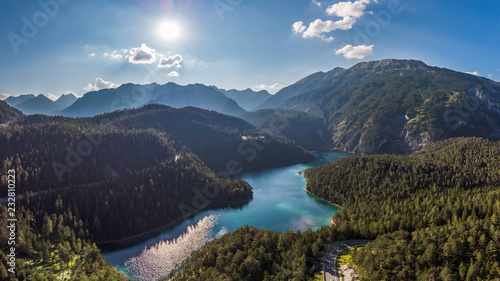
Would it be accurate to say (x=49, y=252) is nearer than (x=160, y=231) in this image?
Yes

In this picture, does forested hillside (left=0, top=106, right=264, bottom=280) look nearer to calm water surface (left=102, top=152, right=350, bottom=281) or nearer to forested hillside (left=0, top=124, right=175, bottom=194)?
forested hillside (left=0, top=124, right=175, bottom=194)

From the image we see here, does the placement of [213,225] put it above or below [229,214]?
below

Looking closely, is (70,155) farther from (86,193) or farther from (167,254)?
(167,254)

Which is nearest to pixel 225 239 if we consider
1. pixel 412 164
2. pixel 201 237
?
pixel 201 237

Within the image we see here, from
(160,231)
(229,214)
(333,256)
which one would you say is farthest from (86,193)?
(333,256)

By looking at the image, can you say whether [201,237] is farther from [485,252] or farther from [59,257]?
[485,252]

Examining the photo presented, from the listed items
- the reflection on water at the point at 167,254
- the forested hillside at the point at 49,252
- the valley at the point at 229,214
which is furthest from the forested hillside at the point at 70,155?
the reflection on water at the point at 167,254

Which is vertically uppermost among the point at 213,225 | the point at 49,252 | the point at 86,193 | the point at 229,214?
the point at 86,193
